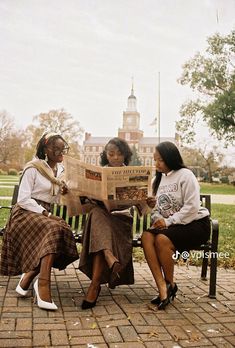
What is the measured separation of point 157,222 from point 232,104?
58.6ft

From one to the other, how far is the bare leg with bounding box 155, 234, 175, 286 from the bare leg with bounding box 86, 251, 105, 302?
19.7 inches

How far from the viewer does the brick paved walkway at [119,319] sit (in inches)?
103

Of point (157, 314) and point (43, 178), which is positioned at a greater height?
point (43, 178)

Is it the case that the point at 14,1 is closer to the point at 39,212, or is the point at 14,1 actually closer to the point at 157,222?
the point at 39,212

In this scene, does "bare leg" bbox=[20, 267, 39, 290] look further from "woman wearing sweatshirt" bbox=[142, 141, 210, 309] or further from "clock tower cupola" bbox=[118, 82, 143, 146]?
"clock tower cupola" bbox=[118, 82, 143, 146]

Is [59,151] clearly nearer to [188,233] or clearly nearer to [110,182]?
[110,182]

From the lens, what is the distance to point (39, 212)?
137 inches

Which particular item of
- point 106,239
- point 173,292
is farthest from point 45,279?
point 173,292

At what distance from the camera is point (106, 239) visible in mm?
3275

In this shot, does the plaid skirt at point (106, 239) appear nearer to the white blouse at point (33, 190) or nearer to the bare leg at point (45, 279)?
the bare leg at point (45, 279)

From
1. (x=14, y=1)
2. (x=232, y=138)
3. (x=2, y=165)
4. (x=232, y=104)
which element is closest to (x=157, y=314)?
(x=14, y=1)

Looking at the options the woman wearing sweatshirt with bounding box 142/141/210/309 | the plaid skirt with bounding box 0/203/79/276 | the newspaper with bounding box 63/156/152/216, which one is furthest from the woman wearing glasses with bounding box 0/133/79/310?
the woman wearing sweatshirt with bounding box 142/141/210/309

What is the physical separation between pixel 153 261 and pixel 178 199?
0.61m

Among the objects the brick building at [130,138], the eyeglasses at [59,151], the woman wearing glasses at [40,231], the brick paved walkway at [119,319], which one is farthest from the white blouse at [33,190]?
the brick building at [130,138]
